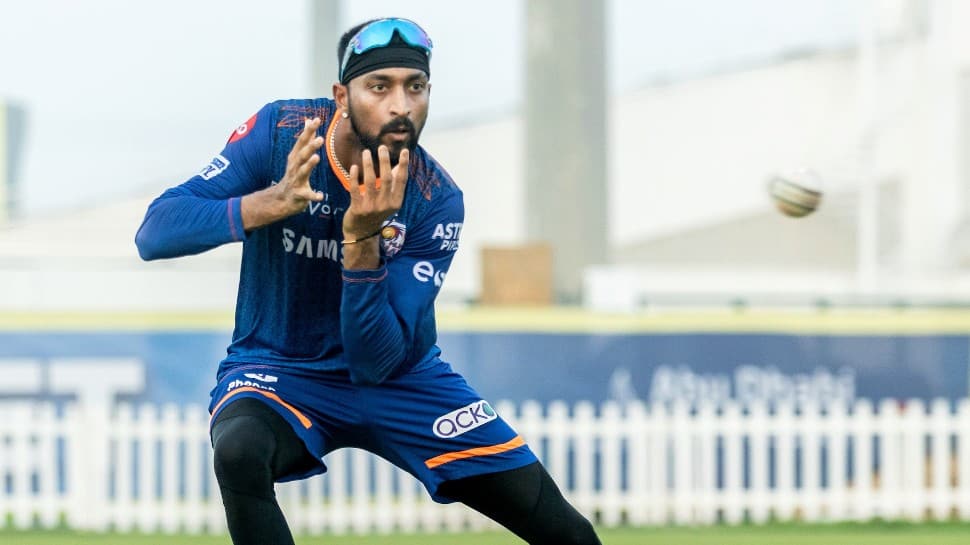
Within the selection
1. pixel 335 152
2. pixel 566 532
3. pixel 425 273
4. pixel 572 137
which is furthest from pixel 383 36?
pixel 572 137

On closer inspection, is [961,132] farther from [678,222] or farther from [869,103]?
[678,222]

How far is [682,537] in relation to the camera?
35.1ft

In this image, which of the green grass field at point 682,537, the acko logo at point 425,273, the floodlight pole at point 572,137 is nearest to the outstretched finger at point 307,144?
the acko logo at point 425,273

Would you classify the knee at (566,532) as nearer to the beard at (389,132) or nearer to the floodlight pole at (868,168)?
the beard at (389,132)

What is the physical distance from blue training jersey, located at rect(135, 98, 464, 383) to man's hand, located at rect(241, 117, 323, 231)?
0.83 ft

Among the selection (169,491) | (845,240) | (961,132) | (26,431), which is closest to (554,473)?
(169,491)

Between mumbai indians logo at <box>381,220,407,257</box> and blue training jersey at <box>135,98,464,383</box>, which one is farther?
mumbai indians logo at <box>381,220,407,257</box>

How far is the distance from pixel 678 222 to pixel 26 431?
50.8 feet

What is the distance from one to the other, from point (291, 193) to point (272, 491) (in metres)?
0.90

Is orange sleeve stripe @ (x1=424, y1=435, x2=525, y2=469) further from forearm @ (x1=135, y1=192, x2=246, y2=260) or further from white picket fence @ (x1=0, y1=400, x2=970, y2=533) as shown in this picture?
white picket fence @ (x1=0, y1=400, x2=970, y2=533)

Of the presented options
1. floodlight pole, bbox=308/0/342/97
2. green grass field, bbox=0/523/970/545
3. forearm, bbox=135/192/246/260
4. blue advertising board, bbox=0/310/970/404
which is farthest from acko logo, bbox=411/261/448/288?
floodlight pole, bbox=308/0/342/97

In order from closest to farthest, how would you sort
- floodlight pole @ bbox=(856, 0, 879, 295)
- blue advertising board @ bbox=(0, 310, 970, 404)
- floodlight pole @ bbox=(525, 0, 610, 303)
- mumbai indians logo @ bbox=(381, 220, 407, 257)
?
Answer: mumbai indians logo @ bbox=(381, 220, 407, 257), blue advertising board @ bbox=(0, 310, 970, 404), floodlight pole @ bbox=(856, 0, 879, 295), floodlight pole @ bbox=(525, 0, 610, 303)

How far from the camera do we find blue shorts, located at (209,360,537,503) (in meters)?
4.78

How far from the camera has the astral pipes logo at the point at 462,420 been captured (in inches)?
193
